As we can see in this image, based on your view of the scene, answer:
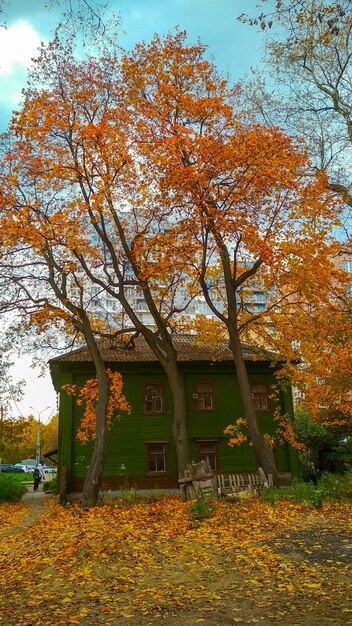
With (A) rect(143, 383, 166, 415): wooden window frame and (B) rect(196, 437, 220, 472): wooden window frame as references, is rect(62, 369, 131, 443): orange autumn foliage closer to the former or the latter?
(A) rect(143, 383, 166, 415): wooden window frame

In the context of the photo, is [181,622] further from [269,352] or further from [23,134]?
[269,352]

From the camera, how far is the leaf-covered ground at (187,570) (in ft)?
20.9

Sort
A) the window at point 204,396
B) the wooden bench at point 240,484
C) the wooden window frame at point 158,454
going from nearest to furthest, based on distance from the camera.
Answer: the wooden bench at point 240,484
the wooden window frame at point 158,454
the window at point 204,396

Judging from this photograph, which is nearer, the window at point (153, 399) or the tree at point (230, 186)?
the tree at point (230, 186)

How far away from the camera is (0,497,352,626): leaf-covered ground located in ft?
20.9

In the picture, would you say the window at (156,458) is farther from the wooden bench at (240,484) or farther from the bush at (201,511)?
the bush at (201,511)

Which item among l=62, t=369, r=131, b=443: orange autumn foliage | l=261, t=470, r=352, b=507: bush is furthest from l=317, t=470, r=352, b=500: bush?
l=62, t=369, r=131, b=443: orange autumn foliage

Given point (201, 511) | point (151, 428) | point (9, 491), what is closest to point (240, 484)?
point (201, 511)

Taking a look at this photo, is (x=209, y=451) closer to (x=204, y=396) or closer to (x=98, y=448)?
(x=204, y=396)

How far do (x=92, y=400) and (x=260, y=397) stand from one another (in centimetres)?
925

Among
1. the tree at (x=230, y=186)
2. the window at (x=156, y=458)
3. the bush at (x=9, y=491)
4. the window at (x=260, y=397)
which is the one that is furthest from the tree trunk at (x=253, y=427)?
the bush at (x=9, y=491)

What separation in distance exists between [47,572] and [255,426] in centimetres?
1103

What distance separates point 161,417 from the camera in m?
27.5

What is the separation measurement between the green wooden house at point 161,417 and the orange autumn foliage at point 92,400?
783mm
